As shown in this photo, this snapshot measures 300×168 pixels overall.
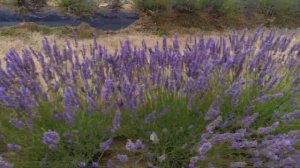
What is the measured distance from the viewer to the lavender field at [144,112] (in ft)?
6.88

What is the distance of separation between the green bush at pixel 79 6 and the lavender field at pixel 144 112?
2855 millimetres

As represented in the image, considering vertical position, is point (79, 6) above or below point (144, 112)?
below


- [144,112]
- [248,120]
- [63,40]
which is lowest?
[63,40]

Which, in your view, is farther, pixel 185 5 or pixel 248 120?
pixel 185 5

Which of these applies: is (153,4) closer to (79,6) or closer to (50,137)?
(79,6)

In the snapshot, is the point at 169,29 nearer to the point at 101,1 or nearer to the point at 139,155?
the point at 101,1

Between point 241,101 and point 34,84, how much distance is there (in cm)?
129

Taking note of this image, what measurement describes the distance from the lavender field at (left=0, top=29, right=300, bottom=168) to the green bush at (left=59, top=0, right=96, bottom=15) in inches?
112

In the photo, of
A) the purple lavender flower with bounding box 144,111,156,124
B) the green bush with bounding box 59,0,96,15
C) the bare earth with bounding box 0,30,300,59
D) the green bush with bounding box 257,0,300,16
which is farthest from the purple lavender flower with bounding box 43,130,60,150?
the green bush with bounding box 257,0,300,16

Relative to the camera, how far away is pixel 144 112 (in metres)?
2.35

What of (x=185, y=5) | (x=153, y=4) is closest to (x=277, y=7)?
(x=185, y=5)

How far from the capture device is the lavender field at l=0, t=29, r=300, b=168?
210cm

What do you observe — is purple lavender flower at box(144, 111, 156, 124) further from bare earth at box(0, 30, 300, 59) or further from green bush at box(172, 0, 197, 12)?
green bush at box(172, 0, 197, 12)

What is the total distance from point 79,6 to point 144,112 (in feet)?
10.8
